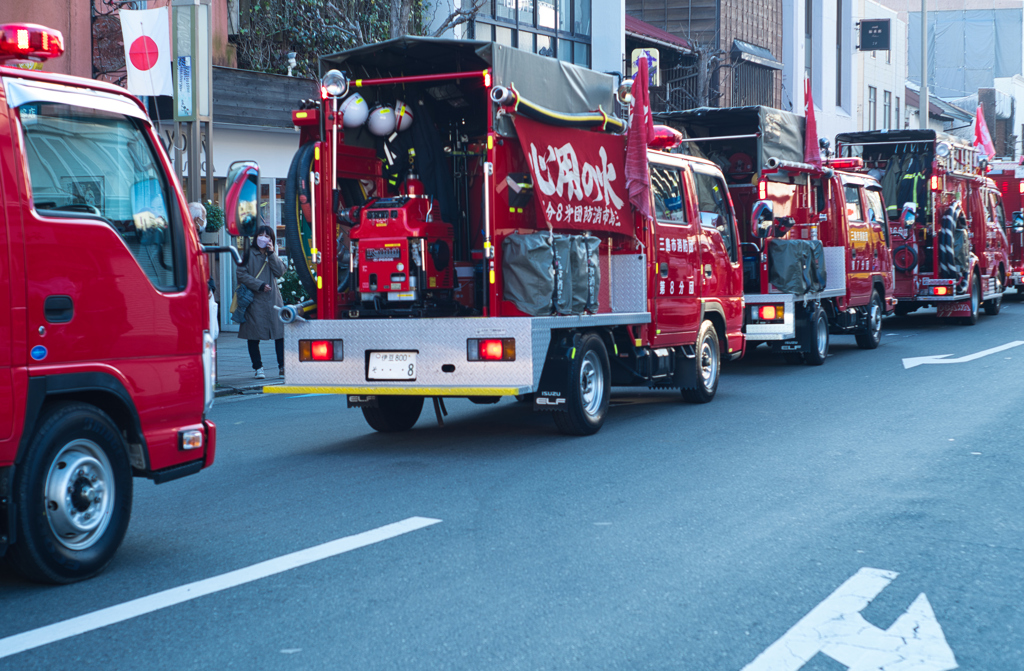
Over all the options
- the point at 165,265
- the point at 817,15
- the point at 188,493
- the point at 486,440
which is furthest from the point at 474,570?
the point at 817,15

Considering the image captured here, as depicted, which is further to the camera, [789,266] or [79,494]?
[789,266]

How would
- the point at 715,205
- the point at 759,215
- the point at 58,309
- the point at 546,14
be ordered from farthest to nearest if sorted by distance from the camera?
the point at 546,14 → the point at 759,215 → the point at 715,205 → the point at 58,309

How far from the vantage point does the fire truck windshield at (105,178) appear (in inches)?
201

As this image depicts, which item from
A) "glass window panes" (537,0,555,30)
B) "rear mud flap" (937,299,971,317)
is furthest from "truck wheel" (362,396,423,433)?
"glass window panes" (537,0,555,30)

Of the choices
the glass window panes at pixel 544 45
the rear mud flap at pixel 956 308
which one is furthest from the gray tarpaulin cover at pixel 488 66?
the glass window panes at pixel 544 45

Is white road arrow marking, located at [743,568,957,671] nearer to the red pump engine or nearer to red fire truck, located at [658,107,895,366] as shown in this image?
the red pump engine

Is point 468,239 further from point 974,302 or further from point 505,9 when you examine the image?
point 505,9

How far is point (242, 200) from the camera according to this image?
21.6 feet

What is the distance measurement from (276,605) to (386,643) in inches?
26.9

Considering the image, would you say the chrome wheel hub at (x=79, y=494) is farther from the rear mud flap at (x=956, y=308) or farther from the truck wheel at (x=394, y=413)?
the rear mud flap at (x=956, y=308)

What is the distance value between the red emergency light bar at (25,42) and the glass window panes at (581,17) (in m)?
27.3

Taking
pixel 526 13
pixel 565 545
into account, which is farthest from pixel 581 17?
pixel 565 545

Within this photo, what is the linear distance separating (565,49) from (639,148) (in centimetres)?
2207

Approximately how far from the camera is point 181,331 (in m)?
5.84
